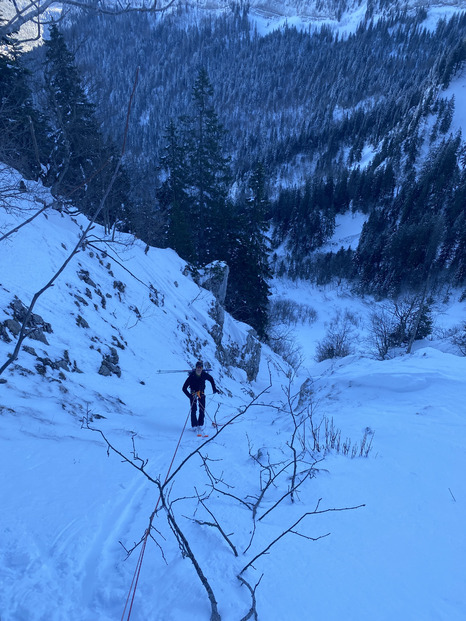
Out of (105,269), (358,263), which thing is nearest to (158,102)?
(358,263)

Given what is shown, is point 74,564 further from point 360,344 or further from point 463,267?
point 463,267

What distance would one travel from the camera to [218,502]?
293 cm

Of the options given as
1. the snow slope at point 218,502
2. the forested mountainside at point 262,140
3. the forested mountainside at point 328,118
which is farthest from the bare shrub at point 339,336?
the snow slope at point 218,502

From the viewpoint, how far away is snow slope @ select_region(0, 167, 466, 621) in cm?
191

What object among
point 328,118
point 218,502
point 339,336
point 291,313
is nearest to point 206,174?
point 339,336

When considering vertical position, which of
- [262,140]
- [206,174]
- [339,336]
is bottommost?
[339,336]

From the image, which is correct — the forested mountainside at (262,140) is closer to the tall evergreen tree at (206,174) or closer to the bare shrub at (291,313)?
the tall evergreen tree at (206,174)

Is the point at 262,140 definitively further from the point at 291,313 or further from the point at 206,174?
the point at 206,174

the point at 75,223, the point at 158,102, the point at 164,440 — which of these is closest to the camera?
the point at 164,440

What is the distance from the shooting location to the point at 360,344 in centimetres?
3353

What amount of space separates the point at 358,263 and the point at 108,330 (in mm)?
59326

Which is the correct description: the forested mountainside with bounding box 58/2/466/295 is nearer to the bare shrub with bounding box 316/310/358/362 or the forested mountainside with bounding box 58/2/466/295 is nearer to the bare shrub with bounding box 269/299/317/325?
the bare shrub with bounding box 269/299/317/325

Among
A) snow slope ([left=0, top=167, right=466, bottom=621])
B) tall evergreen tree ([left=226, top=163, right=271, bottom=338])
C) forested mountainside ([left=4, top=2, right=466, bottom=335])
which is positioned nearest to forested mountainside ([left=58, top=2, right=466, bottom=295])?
forested mountainside ([left=4, top=2, right=466, bottom=335])

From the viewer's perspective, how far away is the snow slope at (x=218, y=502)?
1.91 meters
